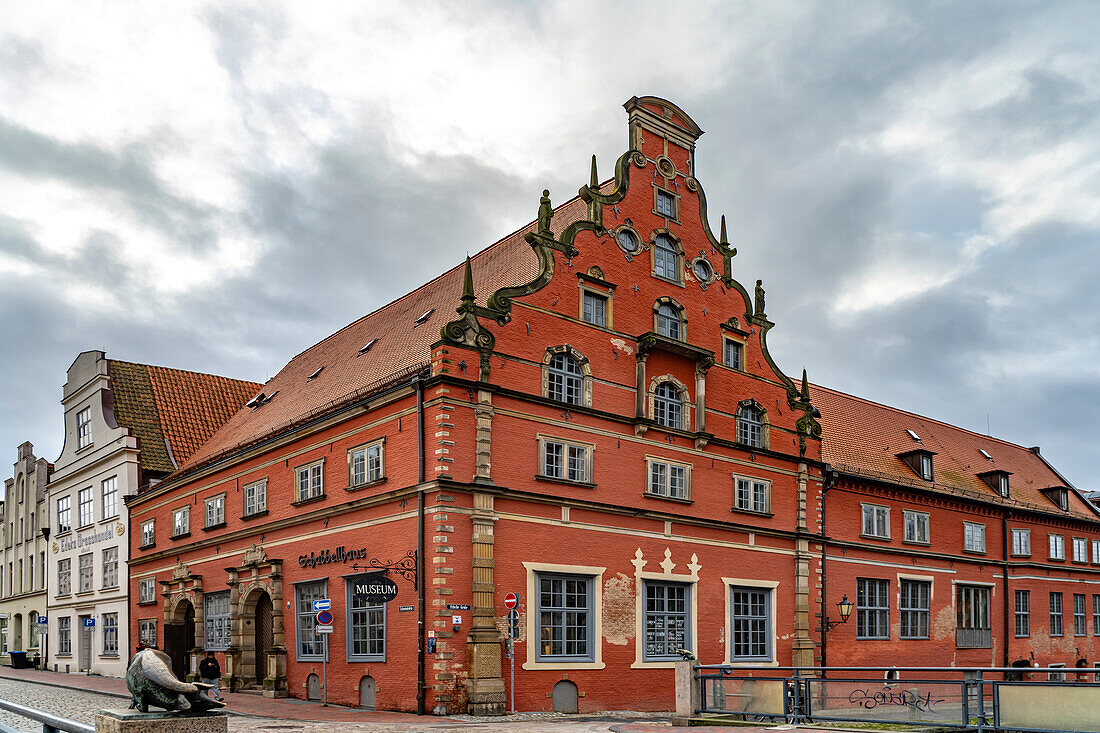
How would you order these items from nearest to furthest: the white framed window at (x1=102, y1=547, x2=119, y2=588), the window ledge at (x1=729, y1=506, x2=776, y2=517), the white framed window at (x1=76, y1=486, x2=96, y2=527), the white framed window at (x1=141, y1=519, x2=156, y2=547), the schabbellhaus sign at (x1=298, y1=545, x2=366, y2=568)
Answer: the schabbellhaus sign at (x1=298, y1=545, x2=366, y2=568) < the window ledge at (x1=729, y1=506, x2=776, y2=517) < the white framed window at (x1=141, y1=519, x2=156, y2=547) < the white framed window at (x1=102, y1=547, x2=119, y2=588) < the white framed window at (x1=76, y1=486, x2=96, y2=527)

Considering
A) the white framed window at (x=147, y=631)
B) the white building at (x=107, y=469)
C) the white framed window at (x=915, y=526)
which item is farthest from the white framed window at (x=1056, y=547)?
the white framed window at (x=147, y=631)

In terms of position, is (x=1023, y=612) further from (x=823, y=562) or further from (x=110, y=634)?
(x=110, y=634)

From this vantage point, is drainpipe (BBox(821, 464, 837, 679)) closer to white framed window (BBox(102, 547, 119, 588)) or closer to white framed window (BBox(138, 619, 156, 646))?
white framed window (BBox(138, 619, 156, 646))

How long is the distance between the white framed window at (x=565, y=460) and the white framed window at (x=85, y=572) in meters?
27.9

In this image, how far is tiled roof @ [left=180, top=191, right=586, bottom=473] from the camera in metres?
30.0

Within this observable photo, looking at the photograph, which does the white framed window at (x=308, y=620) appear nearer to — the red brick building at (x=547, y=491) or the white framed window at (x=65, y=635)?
the red brick building at (x=547, y=491)

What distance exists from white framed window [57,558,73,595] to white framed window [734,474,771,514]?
3237cm

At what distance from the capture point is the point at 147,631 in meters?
39.9

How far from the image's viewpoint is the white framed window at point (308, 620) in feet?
94.8

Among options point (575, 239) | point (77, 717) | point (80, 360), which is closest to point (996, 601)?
point (575, 239)

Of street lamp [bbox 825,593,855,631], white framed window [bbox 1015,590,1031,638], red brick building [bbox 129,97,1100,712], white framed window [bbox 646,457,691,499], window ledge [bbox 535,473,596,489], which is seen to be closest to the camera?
red brick building [bbox 129,97,1100,712]

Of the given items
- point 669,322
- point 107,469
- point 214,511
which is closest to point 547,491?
point 669,322

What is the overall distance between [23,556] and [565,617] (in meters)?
41.3

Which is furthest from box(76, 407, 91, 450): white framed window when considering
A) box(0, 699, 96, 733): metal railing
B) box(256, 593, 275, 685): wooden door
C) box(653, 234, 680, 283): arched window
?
box(0, 699, 96, 733): metal railing
